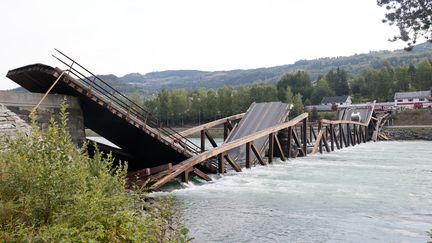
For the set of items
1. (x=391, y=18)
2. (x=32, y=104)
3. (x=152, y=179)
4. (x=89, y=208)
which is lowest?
(x=152, y=179)

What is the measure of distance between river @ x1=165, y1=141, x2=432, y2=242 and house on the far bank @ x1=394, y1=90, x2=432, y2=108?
86.0m

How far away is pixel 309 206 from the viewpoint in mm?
13156

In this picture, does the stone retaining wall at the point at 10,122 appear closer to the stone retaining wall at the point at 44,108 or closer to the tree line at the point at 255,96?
the stone retaining wall at the point at 44,108

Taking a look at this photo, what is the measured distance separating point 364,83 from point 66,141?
123941 millimetres

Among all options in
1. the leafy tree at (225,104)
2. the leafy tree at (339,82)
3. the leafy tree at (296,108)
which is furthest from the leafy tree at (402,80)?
the leafy tree at (225,104)

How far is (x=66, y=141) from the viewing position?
6.71 metres

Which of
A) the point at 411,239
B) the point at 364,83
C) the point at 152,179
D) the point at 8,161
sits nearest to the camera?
the point at 8,161

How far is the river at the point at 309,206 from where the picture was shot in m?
10.0

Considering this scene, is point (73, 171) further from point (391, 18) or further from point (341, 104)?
point (341, 104)

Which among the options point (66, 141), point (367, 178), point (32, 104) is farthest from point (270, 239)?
point (367, 178)

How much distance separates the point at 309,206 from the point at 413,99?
A: 98549 mm

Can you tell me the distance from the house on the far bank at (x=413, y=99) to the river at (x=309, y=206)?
85958 millimetres

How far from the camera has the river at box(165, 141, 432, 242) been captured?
1001cm

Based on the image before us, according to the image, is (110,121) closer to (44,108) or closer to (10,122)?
(44,108)
